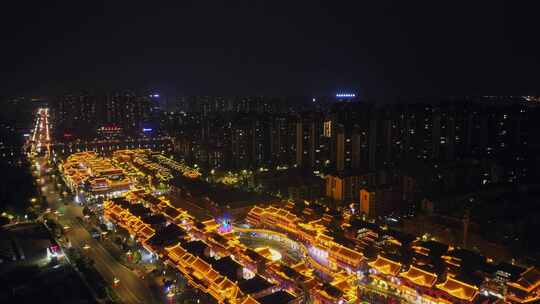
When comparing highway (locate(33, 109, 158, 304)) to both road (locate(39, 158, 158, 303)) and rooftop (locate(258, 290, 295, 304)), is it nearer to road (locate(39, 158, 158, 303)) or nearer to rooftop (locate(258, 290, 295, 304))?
road (locate(39, 158, 158, 303))

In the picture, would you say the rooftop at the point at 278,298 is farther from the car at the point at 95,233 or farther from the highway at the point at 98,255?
the car at the point at 95,233

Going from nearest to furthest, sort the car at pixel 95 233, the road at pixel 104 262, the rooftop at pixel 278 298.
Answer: the rooftop at pixel 278 298 < the road at pixel 104 262 < the car at pixel 95 233

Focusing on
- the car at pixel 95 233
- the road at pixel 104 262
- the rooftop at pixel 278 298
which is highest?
the rooftop at pixel 278 298

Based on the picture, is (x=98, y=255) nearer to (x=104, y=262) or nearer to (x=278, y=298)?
(x=104, y=262)

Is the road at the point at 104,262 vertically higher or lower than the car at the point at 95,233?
lower

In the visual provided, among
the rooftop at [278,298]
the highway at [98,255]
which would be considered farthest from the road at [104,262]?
the rooftop at [278,298]

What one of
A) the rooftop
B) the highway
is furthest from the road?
the rooftop

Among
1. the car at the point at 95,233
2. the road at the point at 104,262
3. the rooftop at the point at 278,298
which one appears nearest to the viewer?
the rooftop at the point at 278,298

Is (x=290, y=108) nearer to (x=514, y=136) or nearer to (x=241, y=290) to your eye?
(x=514, y=136)

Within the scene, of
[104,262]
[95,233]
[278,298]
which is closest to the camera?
[278,298]

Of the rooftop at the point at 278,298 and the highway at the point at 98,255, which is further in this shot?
the highway at the point at 98,255

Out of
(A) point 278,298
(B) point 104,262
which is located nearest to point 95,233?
(B) point 104,262
